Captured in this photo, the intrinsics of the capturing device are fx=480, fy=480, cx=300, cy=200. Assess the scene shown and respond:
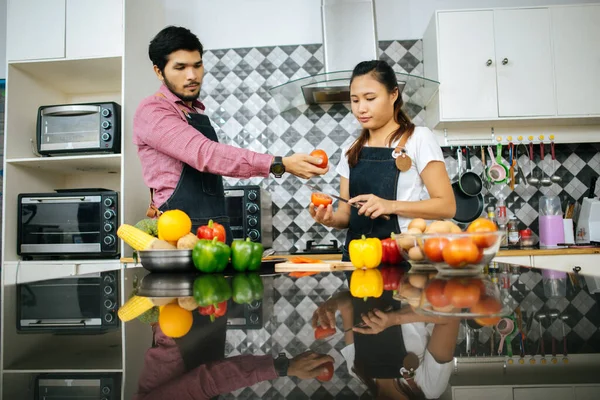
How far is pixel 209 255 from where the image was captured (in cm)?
122

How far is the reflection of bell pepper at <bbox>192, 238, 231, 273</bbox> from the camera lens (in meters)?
1.22

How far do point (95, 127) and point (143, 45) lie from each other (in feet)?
2.21

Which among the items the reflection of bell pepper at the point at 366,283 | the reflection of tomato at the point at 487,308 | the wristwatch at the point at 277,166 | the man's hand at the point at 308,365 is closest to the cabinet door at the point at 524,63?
the wristwatch at the point at 277,166

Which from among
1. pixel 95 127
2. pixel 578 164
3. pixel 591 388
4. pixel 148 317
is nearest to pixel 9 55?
pixel 95 127

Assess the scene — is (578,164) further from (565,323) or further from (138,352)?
(138,352)

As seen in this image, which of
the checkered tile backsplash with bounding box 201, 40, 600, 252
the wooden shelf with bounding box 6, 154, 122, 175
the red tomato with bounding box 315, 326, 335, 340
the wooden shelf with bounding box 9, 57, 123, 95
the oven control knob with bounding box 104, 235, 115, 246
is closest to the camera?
the red tomato with bounding box 315, 326, 335, 340

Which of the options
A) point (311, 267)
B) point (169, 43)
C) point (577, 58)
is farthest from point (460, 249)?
point (577, 58)

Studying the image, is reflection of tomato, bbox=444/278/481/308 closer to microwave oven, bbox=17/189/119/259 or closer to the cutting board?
the cutting board

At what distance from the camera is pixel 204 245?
4.02 ft

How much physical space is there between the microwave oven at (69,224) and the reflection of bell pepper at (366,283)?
6.34 feet

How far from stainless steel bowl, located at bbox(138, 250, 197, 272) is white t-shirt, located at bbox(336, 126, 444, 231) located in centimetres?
85

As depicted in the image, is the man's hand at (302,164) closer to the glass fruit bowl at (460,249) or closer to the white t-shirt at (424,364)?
the glass fruit bowl at (460,249)

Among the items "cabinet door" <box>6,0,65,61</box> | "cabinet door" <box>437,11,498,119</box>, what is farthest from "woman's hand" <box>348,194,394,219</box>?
"cabinet door" <box>6,0,65,61</box>

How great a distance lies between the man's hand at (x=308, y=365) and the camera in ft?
1.31
